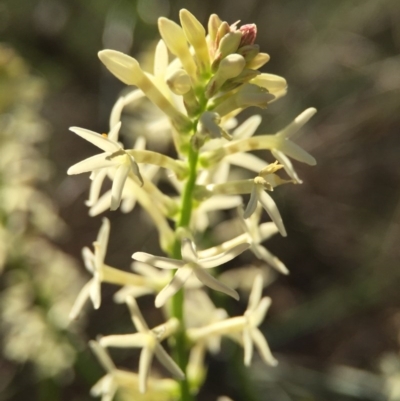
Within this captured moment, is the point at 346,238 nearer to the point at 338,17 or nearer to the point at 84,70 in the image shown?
the point at 338,17

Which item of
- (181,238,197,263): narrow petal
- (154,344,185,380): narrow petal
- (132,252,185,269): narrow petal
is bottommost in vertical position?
(154,344,185,380): narrow petal

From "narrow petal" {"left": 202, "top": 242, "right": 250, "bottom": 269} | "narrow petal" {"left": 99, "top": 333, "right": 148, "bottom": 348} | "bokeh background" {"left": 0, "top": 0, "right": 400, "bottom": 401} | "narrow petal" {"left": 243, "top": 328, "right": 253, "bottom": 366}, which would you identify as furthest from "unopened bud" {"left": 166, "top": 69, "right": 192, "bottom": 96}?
"bokeh background" {"left": 0, "top": 0, "right": 400, "bottom": 401}

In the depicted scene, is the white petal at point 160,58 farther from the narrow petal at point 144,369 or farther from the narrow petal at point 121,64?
the narrow petal at point 144,369

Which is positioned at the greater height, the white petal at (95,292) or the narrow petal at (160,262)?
the narrow petal at (160,262)

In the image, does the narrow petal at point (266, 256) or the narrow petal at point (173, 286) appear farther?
the narrow petal at point (266, 256)

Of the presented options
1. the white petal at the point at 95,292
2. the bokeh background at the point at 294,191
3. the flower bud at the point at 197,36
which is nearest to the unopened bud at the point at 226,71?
the flower bud at the point at 197,36

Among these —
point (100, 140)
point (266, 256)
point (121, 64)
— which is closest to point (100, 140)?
point (100, 140)

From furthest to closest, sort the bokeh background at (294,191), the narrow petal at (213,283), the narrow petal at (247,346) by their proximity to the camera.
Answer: the bokeh background at (294,191)
the narrow petal at (247,346)
the narrow petal at (213,283)

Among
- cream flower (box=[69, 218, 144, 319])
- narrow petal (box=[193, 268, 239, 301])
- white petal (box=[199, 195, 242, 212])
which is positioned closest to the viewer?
narrow petal (box=[193, 268, 239, 301])

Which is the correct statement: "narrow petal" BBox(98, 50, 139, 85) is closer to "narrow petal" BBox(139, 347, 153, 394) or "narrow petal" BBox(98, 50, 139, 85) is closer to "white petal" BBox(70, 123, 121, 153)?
"white petal" BBox(70, 123, 121, 153)

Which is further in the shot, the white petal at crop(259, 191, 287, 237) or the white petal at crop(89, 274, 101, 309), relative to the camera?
the white petal at crop(89, 274, 101, 309)
